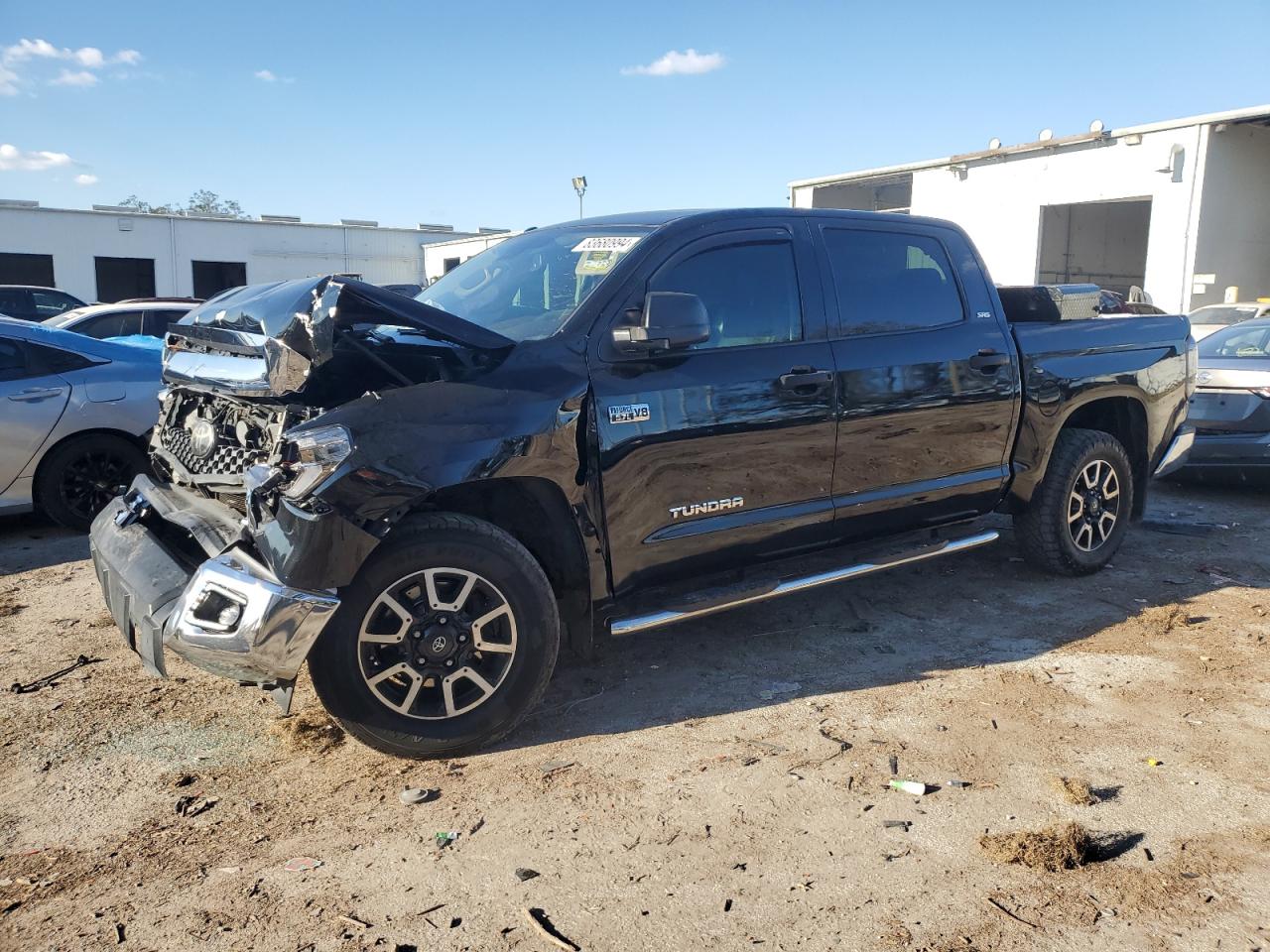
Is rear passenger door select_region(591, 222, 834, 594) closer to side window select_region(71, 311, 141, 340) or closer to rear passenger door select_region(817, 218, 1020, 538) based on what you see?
rear passenger door select_region(817, 218, 1020, 538)

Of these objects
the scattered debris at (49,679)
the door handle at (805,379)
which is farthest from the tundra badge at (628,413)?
the scattered debris at (49,679)

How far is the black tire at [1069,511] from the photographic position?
18.2 ft

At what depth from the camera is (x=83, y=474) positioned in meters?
6.93

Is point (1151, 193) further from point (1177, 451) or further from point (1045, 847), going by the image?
point (1045, 847)

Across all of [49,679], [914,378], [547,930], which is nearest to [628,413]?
[914,378]

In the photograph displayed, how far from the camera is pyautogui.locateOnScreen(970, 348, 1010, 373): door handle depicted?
16.6ft

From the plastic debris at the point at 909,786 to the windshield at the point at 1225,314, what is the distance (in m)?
13.0

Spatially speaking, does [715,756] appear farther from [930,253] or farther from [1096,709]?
[930,253]

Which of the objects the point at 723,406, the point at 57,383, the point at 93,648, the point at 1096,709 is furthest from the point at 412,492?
the point at 57,383

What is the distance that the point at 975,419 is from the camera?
5066 millimetres

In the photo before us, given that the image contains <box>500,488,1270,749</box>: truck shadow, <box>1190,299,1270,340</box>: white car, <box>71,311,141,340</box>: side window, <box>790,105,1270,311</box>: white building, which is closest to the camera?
<box>500,488,1270,749</box>: truck shadow

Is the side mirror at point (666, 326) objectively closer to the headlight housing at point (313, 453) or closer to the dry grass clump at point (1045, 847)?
the headlight housing at point (313, 453)

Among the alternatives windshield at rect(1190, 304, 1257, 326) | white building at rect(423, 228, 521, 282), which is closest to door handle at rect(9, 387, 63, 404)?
windshield at rect(1190, 304, 1257, 326)

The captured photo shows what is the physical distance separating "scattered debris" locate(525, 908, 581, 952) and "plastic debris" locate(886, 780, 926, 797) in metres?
1.34
